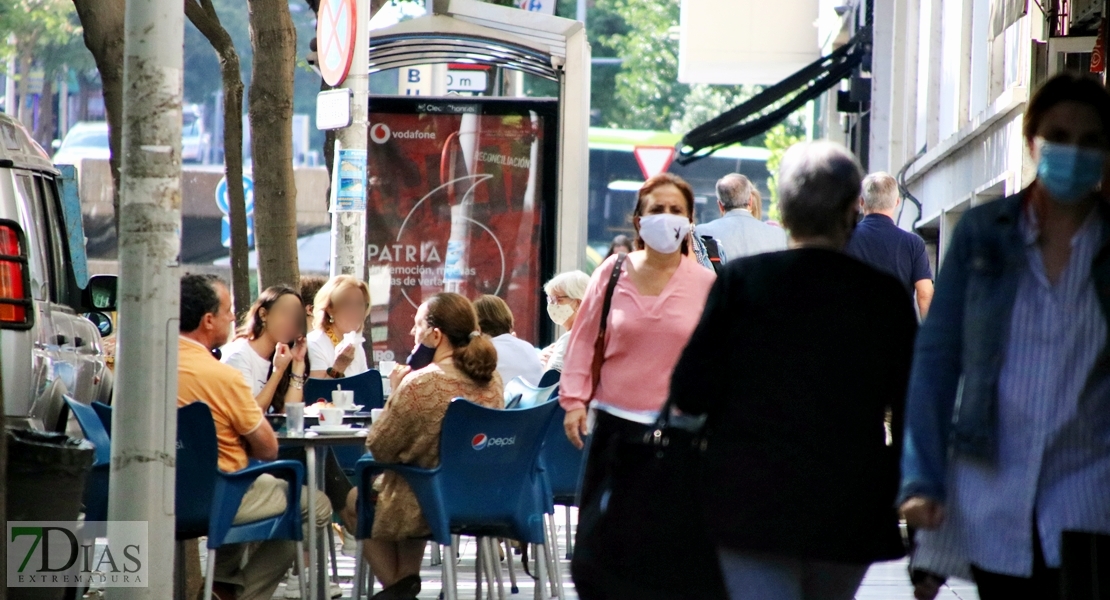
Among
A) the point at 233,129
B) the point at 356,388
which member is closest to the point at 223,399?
the point at 356,388

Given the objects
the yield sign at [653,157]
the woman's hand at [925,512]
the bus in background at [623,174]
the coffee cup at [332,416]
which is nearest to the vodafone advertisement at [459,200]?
the coffee cup at [332,416]

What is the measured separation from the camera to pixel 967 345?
3.52 metres

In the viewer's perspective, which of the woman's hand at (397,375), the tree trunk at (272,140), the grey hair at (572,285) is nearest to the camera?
the woman's hand at (397,375)

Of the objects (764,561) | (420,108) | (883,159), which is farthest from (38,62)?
(764,561)

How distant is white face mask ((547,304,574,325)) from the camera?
10.7 meters

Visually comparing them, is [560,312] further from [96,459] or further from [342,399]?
[96,459]

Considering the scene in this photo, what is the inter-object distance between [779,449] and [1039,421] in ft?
1.87

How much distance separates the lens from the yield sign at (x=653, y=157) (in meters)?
24.8

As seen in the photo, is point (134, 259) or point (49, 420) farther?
point (49, 420)

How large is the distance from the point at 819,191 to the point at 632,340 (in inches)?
73.6

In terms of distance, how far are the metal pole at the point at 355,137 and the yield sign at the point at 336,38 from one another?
0.05 metres

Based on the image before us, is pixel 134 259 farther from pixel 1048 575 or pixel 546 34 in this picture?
pixel 546 34

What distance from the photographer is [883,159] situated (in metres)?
23.1

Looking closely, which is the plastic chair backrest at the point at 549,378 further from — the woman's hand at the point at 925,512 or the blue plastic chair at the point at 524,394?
the woman's hand at the point at 925,512
